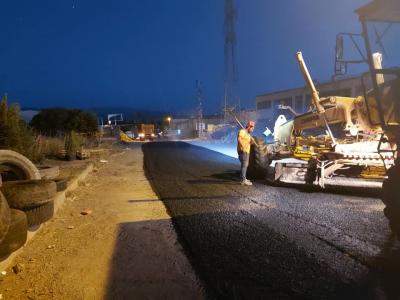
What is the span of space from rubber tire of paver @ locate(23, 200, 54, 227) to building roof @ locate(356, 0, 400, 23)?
5.27m

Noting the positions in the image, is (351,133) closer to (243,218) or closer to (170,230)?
(243,218)

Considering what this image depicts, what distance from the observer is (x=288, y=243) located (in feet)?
17.1

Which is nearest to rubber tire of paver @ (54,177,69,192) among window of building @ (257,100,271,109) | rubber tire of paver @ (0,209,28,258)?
rubber tire of paver @ (0,209,28,258)

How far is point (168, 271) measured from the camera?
175 inches

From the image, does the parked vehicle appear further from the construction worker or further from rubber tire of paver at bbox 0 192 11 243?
rubber tire of paver at bbox 0 192 11 243

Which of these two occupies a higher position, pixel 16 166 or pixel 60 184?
pixel 16 166

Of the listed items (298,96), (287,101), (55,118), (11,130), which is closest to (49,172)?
(11,130)

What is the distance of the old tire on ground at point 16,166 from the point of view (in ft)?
22.2

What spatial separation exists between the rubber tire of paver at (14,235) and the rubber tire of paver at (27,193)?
0.81 metres

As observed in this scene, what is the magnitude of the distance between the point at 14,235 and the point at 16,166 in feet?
9.21

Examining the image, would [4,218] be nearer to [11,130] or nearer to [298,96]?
[11,130]

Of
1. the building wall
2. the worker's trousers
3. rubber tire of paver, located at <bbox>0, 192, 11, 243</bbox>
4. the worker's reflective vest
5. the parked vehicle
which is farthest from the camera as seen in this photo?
the parked vehicle

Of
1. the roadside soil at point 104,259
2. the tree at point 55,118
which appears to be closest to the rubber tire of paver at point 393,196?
the roadside soil at point 104,259

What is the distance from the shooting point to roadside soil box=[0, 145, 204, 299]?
13.0ft
